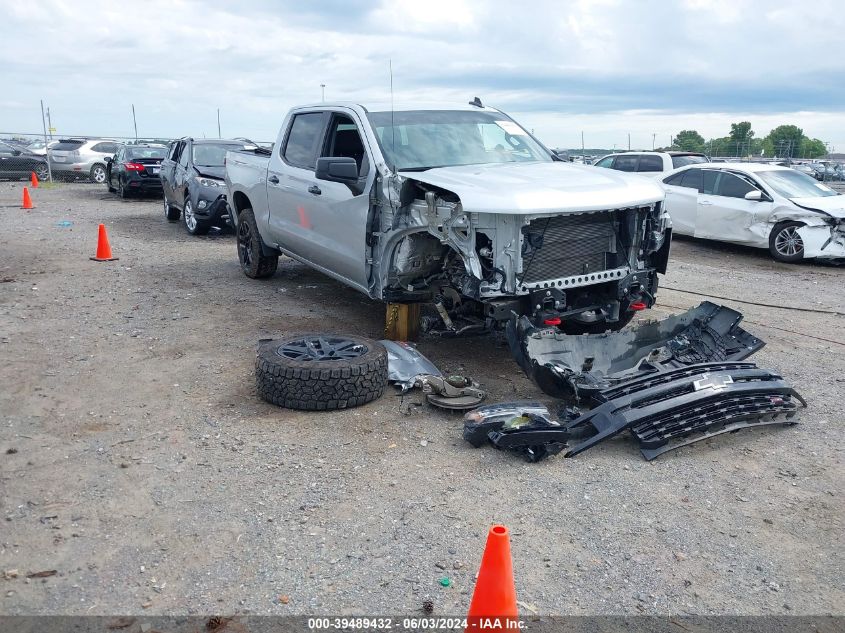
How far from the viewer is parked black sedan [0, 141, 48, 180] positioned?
2525 centimetres

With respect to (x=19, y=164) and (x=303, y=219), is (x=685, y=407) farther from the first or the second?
(x=19, y=164)

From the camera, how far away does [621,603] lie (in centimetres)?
310

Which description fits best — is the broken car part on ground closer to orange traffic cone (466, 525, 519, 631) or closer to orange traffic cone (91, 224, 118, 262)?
orange traffic cone (466, 525, 519, 631)

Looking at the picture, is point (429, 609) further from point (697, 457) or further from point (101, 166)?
point (101, 166)

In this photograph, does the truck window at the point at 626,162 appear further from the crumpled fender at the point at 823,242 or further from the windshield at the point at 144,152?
the windshield at the point at 144,152

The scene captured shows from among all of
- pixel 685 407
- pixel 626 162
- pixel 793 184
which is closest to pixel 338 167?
pixel 685 407

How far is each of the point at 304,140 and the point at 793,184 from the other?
8.45 m

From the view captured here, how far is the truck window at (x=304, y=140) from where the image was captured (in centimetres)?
735

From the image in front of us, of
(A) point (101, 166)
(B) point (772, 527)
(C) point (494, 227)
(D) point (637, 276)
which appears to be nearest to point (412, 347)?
(C) point (494, 227)

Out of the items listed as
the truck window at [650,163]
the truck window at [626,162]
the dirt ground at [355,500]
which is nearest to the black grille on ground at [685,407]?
the dirt ground at [355,500]

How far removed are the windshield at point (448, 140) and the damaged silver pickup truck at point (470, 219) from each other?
0.02 metres

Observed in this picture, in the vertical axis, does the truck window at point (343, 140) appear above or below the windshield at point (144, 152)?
above

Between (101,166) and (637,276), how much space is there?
24081mm

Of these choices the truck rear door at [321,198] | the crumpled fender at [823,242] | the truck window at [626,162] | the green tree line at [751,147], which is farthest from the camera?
the green tree line at [751,147]
